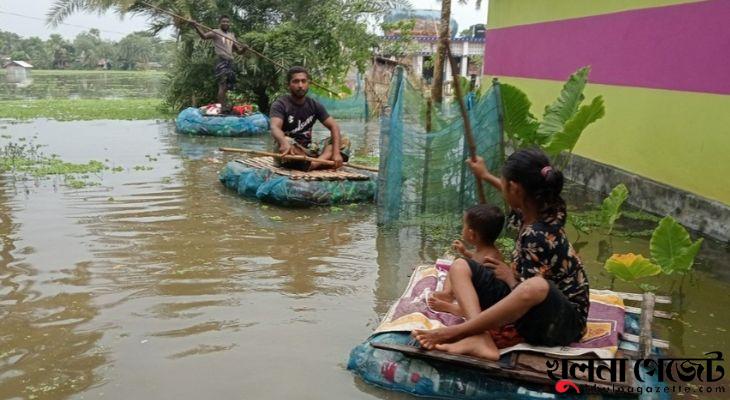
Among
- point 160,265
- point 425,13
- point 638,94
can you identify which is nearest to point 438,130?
point 160,265

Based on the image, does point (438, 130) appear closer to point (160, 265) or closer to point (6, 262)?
point (160, 265)

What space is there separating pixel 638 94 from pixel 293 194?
4.46 meters

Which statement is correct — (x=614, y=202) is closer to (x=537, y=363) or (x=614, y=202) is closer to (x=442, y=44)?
(x=442, y=44)

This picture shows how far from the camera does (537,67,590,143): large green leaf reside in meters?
6.16

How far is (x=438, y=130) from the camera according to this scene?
625 centimetres

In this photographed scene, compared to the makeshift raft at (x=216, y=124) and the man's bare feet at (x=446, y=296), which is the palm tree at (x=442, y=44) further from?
the makeshift raft at (x=216, y=124)

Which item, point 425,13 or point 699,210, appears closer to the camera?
point 699,210

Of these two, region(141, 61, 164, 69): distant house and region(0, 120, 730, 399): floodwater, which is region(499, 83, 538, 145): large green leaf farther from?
region(141, 61, 164, 69): distant house

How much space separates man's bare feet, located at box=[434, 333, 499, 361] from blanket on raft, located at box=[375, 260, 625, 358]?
0.24 ft

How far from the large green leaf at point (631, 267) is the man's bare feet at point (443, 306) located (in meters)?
1.58

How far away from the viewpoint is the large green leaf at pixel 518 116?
6.10m

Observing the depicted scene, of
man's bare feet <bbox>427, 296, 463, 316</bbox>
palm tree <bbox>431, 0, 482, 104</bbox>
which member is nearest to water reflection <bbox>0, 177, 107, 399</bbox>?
man's bare feet <bbox>427, 296, 463, 316</bbox>

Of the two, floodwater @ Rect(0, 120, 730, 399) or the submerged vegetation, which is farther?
the submerged vegetation

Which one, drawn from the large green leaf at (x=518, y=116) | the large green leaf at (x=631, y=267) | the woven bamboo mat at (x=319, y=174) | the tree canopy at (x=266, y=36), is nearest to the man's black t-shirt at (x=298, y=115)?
the woven bamboo mat at (x=319, y=174)
